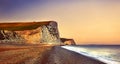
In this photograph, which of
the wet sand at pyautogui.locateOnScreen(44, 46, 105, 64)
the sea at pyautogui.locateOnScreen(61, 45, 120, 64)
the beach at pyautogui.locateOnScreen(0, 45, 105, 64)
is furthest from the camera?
the sea at pyautogui.locateOnScreen(61, 45, 120, 64)

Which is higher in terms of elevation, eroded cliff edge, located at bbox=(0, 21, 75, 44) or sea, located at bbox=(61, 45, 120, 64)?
eroded cliff edge, located at bbox=(0, 21, 75, 44)

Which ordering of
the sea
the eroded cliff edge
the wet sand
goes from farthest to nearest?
the eroded cliff edge → the sea → the wet sand

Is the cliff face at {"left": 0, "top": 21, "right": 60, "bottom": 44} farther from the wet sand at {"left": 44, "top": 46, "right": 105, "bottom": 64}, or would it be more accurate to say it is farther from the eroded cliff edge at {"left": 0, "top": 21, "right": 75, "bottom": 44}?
the wet sand at {"left": 44, "top": 46, "right": 105, "bottom": 64}

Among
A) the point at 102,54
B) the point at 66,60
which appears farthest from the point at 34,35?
the point at 66,60

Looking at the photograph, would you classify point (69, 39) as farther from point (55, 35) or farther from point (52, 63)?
point (52, 63)

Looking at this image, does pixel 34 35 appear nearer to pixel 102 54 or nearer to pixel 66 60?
pixel 102 54

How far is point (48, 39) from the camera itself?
79938 millimetres

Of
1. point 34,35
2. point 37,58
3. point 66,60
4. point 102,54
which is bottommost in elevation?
point 102,54

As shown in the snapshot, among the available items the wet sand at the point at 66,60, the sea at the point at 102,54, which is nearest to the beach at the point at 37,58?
the wet sand at the point at 66,60

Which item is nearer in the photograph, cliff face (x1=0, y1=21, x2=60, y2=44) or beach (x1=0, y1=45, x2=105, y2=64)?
beach (x1=0, y1=45, x2=105, y2=64)

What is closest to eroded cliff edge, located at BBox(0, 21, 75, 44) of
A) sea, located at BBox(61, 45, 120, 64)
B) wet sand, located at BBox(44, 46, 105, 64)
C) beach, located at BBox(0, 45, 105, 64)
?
sea, located at BBox(61, 45, 120, 64)

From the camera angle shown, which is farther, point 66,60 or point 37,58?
point 66,60

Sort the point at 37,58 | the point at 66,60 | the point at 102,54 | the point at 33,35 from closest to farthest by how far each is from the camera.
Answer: the point at 37,58
the point at 66,60
the point at 102,54
the point at 33,35

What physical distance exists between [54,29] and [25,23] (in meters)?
28.5
